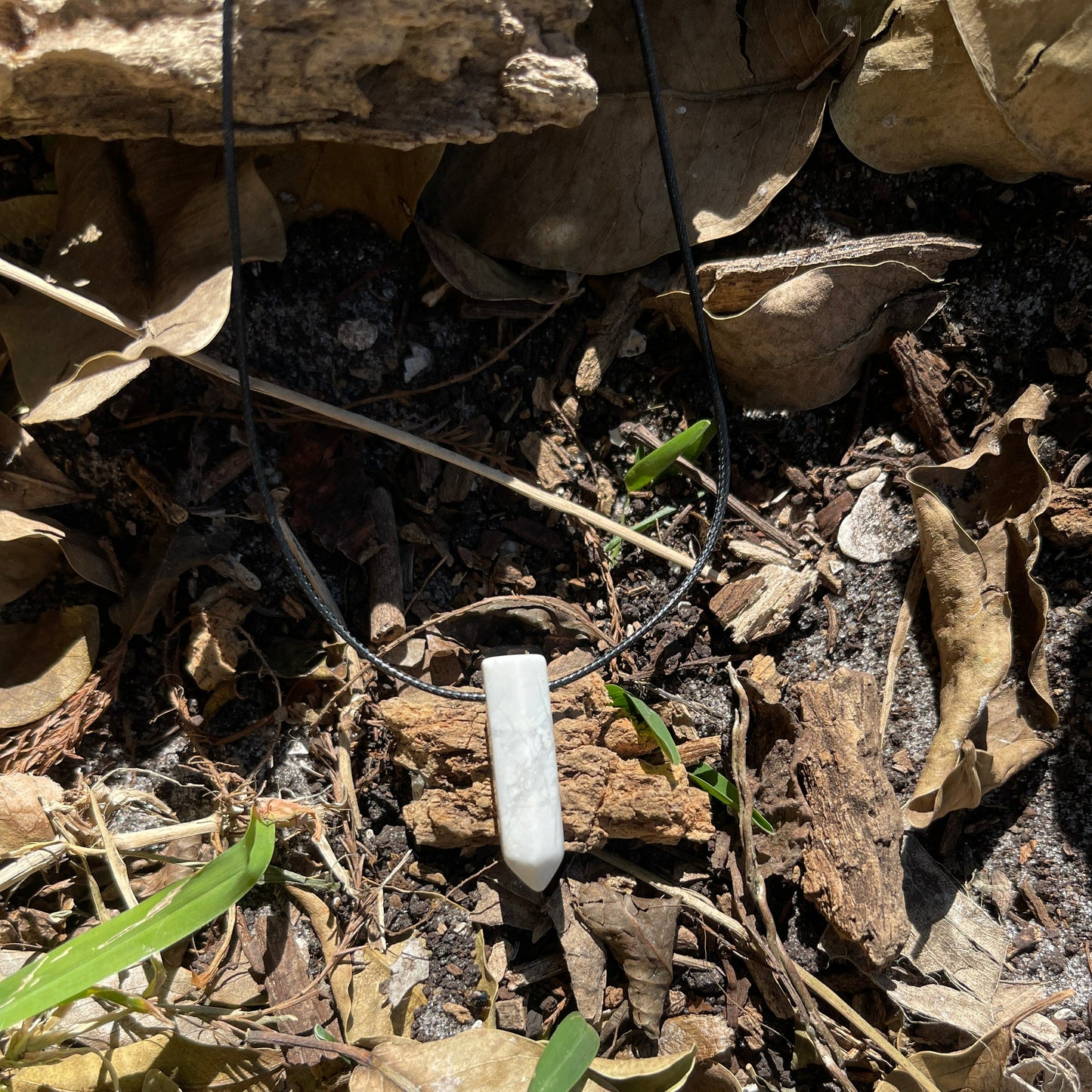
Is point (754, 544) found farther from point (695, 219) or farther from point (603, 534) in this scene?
point (695, 219)

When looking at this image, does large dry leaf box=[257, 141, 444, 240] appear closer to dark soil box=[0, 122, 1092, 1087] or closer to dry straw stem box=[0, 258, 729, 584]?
dark soil box=[0, 122, 1092, 1087]

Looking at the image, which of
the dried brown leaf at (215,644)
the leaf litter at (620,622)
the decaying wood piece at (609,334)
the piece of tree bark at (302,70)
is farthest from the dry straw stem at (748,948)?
the piece of tree bark at (302,70)

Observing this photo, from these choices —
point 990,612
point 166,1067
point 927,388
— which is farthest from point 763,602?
point 166,1067

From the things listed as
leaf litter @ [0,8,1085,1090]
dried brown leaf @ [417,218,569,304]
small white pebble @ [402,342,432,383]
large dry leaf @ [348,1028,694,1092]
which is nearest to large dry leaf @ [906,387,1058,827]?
leaf litter @ [0,8,1085,1090]

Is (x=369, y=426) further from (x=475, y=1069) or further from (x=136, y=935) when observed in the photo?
(x=475, y=1069)

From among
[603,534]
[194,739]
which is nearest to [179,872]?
[194,739]

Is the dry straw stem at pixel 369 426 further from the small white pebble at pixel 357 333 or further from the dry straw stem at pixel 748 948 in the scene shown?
the dry straw stem at pixel 748 948
